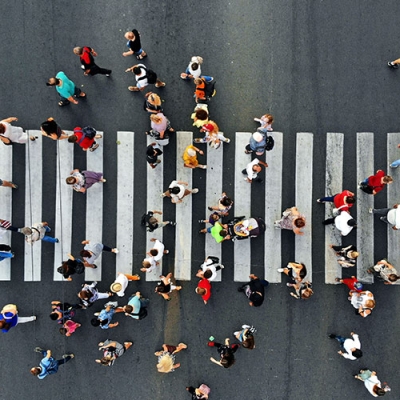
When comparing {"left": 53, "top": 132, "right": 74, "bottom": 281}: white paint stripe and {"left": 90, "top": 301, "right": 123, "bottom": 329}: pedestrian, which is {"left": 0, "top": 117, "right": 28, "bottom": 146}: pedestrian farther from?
{"left": 90, "top": 301, "right": 123, "bottom": 329}: pedestrian

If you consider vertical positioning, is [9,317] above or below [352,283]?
below

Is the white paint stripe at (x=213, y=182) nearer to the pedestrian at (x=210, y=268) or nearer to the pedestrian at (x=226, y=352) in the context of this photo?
the pedestrian at (x=210, y=268)

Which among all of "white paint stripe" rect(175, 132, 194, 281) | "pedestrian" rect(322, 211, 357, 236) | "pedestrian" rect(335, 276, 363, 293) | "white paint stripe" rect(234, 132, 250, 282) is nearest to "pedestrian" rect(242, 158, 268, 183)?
"white paint stripe" rect(234, 132, 250, 282)

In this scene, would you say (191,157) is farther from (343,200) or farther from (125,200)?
(343,200)

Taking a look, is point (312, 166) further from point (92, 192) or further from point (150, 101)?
point (92, 192)

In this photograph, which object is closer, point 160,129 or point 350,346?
point 160,129

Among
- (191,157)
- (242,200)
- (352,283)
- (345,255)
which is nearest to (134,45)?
(191,157)

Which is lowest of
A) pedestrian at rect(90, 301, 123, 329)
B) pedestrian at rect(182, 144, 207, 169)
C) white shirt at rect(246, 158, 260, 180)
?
pedestrian at rect(90, 301, 123, 329)

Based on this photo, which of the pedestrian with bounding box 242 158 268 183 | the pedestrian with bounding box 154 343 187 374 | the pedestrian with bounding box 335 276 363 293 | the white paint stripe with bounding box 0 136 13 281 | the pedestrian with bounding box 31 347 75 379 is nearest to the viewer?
the pedestrian with bounding box 242 158 268 183
